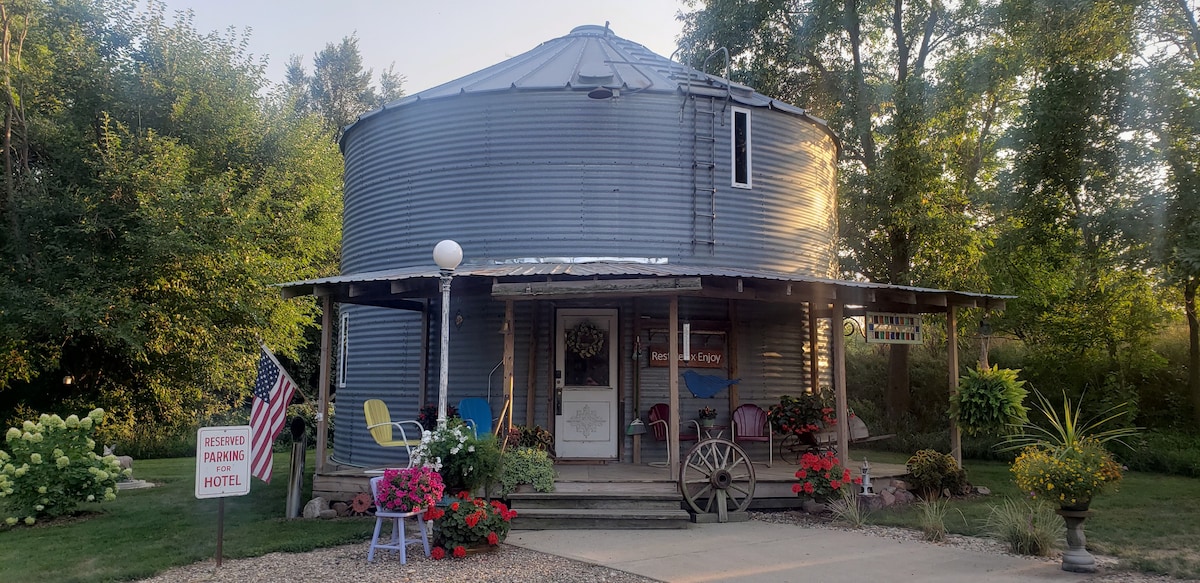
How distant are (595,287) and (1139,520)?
6.56 meters

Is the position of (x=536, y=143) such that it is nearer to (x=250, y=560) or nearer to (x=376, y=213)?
(x=376, y=213)

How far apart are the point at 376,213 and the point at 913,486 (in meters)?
8.53

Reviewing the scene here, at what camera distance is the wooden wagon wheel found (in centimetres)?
879

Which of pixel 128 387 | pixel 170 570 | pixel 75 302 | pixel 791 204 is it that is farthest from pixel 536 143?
pixel 128 387

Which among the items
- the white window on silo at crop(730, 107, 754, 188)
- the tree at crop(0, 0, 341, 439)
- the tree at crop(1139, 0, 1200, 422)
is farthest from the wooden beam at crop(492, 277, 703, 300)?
the tree at crop(0, 0, 341, 439)

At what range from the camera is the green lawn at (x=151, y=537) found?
7.23m

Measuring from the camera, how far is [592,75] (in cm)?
1219

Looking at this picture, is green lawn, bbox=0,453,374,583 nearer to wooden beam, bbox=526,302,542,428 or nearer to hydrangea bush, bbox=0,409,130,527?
hydrangea bush, bbox=0,409,130,527

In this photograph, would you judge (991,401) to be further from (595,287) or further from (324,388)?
(324,388)

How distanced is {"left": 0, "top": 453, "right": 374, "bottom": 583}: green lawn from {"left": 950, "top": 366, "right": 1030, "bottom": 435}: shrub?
23.6ft

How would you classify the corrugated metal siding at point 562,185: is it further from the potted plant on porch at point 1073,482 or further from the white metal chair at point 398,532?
the potted plant on porch at point 1073,482

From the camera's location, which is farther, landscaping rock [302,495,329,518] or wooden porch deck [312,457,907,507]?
landscaping rock [302,495,329,518]

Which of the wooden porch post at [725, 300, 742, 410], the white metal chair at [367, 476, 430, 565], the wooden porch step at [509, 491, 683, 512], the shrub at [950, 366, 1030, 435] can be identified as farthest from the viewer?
the wooden porch post at [725, 300, 742, 410]

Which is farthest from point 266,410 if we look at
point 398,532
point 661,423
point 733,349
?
point 733,349
